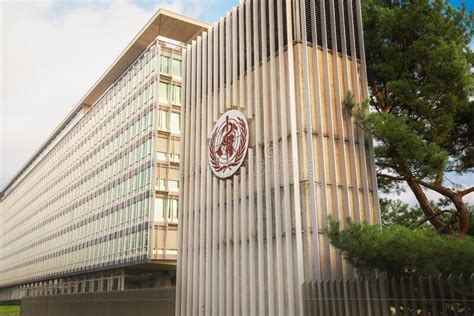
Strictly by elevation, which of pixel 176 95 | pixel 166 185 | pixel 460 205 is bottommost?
pixel 460 205

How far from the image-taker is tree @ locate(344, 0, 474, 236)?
626 inches

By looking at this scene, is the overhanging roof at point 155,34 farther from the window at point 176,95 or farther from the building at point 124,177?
the window at point 176,95

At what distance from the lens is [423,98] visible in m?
17.2

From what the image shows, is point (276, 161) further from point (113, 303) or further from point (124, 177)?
point (124, 177)

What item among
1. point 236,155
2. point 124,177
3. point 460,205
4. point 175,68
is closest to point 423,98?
point 460,205

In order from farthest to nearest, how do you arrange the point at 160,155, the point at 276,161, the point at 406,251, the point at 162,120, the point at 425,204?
the point at 162,120 → the point at 160,155 → the point at 425,204 → the point at 276,161 → the point at 406,251

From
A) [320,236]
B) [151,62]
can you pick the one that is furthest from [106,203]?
[320,236]

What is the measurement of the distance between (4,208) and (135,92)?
2805 inches

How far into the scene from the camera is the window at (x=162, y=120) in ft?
136

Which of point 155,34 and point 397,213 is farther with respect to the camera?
point 155,34

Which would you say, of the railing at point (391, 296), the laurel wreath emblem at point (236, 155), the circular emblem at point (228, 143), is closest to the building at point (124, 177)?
the laurel wreath emblem at point (236, 155)

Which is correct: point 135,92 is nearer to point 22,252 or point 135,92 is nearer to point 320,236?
point 320,236

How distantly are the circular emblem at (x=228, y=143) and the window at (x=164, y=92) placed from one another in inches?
856

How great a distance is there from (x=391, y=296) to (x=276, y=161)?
6.18 metres
